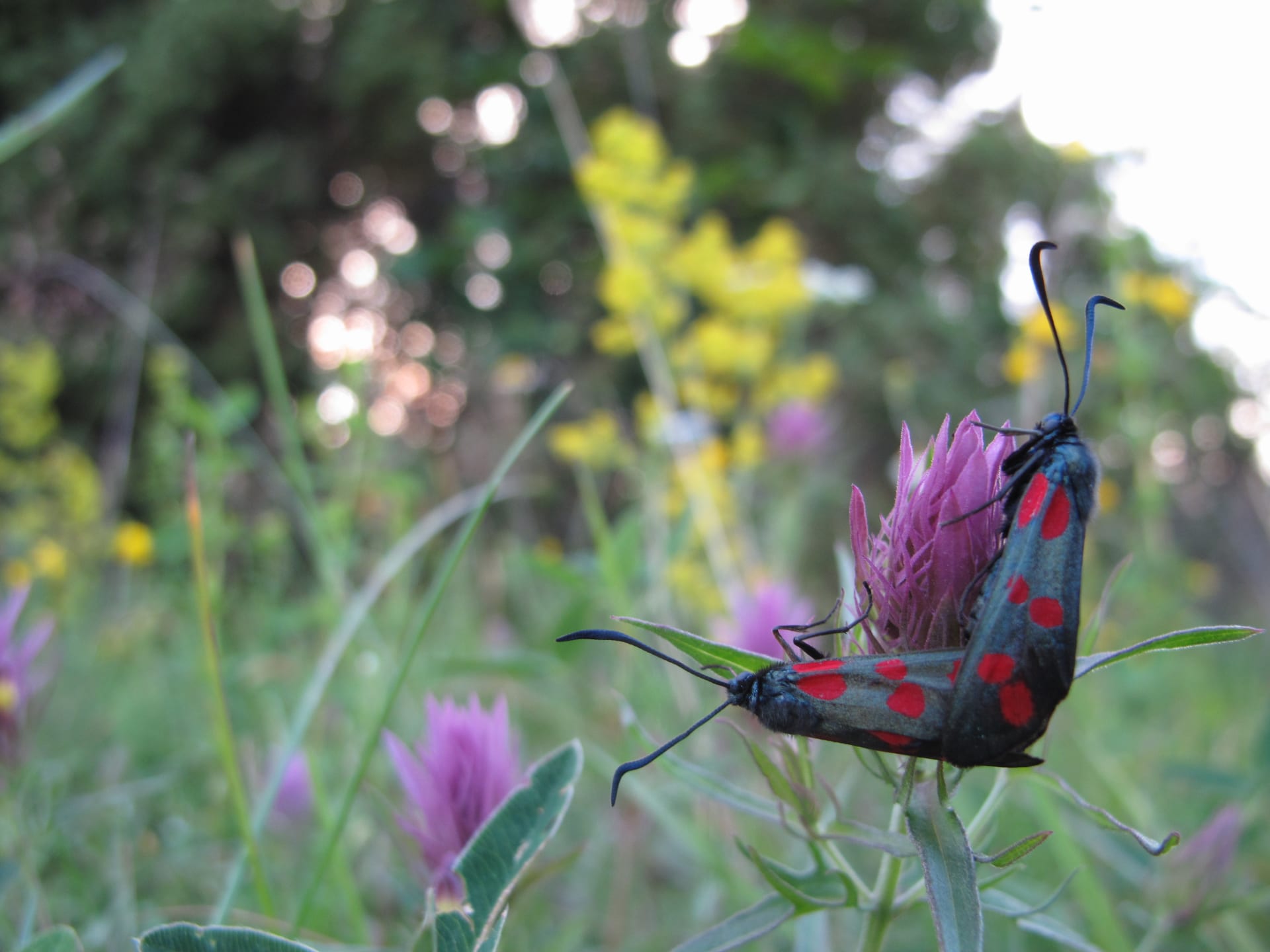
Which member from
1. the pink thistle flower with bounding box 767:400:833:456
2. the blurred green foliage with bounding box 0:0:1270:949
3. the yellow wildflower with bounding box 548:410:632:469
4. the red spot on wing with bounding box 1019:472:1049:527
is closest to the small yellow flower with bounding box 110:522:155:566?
the blurred green foliage with bounding box 0:0:1270:949

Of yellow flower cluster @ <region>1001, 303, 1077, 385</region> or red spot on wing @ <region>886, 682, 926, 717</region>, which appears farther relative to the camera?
yellow flower cluster @ <region>1001, 303, 1077, 385</region>

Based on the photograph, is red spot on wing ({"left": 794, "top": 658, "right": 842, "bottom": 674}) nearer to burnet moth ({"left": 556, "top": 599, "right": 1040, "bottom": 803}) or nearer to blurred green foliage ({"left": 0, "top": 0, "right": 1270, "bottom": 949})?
burnet moth ({"left": 556, "top": 599, "right": 1040, "bottom": 803})

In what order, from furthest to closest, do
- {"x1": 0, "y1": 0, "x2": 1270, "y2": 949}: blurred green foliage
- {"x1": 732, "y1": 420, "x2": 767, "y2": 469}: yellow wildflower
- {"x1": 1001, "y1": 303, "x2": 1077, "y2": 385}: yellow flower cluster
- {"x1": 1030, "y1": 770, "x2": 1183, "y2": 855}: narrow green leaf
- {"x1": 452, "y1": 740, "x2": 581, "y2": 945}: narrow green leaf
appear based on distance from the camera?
1. {"x1": 732, "y1": 420, "x2": 767, "y2": 469}: yellow wildflower
2. {"x1": 1001, "y1": 303, "x2": 1077, "y2": 385}: yellow flower cluster
3. {"x1": 0, "y1": 0, "x2": 1270, "y2": 949}: blurred green foliage
4. {"x1": 452, "y1": 740, "x2": 581, "y2": 945}: narrow green leaf
5. {"x1": 1030, "y1": 770, "x2": 1183, "y2": 855}: narrow green leaf

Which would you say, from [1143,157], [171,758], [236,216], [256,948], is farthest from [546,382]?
[256,948]

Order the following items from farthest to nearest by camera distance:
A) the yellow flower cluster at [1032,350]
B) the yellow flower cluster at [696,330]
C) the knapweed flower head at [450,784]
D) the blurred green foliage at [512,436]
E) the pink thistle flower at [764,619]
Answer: the yellow flower cluster at [696,330] < the yellow flower cluster at [1032,350] < the blurred green foliage at [512,436] < the pink thistle flower at [764,619] < the knapweed flower head at [450,784]

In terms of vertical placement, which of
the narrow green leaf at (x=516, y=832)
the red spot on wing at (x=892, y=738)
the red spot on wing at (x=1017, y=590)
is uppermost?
the red spot on wing at (x=1017, y=590)

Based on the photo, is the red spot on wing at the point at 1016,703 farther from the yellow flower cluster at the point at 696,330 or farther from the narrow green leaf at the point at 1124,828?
the yellow flower cluster at the point at 696,330

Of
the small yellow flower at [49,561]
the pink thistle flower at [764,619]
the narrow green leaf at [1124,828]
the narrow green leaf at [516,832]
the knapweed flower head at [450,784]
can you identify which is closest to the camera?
the narrow green leaf at [1124,828]

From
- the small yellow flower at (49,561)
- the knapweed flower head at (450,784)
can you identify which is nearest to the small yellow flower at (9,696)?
the knapweed flower head at (450,784)
